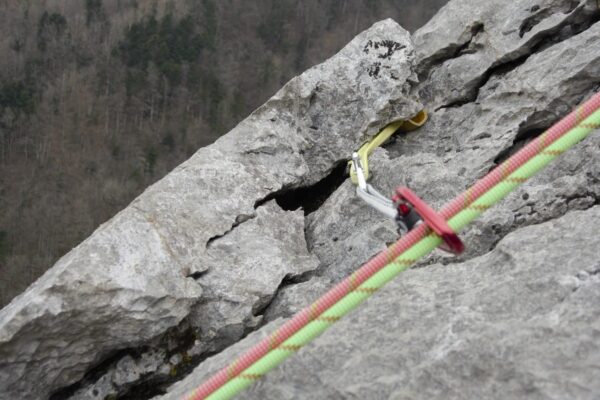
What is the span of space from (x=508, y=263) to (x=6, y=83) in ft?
194

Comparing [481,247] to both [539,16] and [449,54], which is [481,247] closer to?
[449,54]

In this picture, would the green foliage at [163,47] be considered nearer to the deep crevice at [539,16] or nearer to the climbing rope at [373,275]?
the deep crevice at [539,16]

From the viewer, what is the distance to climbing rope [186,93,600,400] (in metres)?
2.08

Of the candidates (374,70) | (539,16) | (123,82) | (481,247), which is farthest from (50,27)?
(481,247)

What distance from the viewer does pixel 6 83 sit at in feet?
176

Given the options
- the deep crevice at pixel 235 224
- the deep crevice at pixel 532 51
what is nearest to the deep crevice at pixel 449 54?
the deep crevice at pixel 532 51

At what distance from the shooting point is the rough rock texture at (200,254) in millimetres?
2961

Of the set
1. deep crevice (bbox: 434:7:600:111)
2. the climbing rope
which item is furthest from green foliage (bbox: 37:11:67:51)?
the climbing rope

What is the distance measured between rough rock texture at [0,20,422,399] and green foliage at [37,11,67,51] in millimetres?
61203

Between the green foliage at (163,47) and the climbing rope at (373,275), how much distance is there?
174 feet

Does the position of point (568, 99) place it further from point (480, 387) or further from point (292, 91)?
point (480, 387)

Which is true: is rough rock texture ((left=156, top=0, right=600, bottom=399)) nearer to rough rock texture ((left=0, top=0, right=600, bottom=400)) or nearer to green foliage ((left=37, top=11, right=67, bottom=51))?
rough rock texture ((left=0, top=0, right=600, bottom=400))

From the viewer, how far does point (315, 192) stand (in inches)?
179

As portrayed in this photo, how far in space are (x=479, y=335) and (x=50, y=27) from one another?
6469 centimetres
